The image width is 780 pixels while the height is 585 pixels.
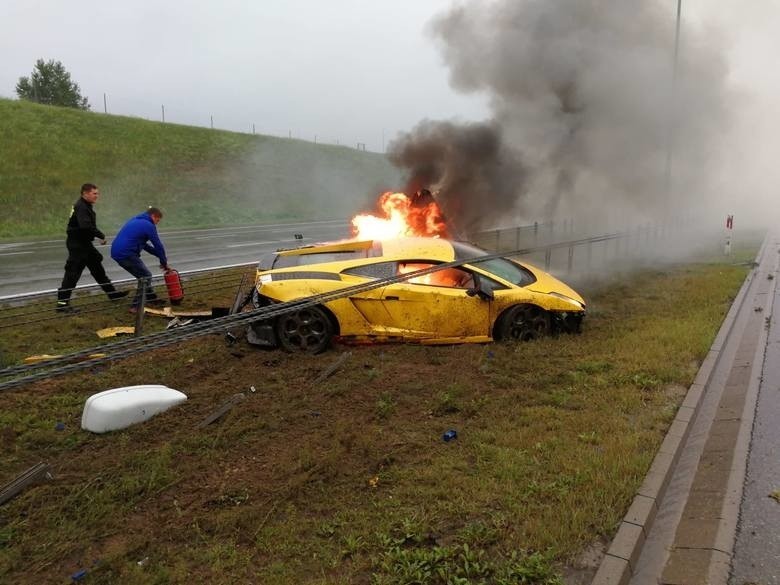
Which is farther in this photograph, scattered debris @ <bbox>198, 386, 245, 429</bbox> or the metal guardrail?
scattered debris @ <bbox>198, 386, 245, 429</bbox>

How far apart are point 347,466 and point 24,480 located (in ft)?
6.19

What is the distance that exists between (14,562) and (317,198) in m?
31.3

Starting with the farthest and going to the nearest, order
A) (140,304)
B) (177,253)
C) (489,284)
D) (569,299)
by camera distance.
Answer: (177,253) → (569,299) → (489,284) → (140,304)

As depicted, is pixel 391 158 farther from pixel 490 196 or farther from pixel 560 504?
pixel 560 504

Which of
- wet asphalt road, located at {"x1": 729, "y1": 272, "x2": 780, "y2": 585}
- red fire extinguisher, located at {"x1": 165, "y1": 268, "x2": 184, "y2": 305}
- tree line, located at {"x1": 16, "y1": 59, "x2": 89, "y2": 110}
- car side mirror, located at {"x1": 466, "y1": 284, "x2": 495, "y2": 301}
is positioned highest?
tree line, located at {"x1": 16, "y1": 59, "x2": 89, "y2": 110}

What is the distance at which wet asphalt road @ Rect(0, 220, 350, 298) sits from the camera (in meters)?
10.2

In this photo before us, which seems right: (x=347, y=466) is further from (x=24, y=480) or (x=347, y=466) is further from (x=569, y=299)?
(x=569, y=299)

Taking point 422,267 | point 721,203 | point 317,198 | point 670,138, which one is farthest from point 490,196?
point 721,203

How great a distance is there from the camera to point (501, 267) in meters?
6.51

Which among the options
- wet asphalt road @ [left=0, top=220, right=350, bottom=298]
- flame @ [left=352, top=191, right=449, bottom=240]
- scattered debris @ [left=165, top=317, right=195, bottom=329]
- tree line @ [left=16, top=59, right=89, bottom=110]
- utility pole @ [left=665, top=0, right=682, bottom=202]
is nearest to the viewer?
scattered debris @ [left=165, top=317, right=195, bottom=329]

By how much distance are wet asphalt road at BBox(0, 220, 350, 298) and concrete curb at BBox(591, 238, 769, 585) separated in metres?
9.28

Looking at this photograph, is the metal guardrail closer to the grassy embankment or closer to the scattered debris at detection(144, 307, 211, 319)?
the grassy embankment

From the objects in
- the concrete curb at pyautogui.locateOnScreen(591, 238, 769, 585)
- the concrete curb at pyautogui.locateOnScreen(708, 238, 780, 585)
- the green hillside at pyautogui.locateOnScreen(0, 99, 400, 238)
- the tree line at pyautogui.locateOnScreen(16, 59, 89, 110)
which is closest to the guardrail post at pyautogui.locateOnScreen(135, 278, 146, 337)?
the concrete curb at pyautogui.locateOnScreen(591, 238, 769, 585)

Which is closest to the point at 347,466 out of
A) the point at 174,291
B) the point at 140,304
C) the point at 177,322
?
the point at 140,304
